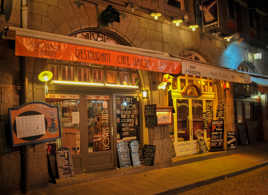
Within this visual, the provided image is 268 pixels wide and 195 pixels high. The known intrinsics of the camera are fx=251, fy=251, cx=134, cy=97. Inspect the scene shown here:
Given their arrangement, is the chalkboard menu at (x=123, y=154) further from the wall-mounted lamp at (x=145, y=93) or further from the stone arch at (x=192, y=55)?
the stone arch at (x=192, y=55)

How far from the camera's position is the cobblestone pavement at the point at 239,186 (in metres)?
6.12

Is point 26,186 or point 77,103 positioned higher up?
point 77,103

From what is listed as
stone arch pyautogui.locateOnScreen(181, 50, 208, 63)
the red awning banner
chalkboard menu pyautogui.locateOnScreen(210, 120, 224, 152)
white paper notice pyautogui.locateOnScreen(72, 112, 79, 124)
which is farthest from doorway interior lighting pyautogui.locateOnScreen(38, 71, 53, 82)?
chalkboard menu pyautogui.locateOnScreen(210, 120, 224, 152)

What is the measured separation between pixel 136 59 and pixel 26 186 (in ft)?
14.3

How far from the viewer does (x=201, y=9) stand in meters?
11.8

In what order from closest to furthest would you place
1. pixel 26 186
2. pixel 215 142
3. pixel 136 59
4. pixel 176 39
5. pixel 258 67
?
pixel 26 186 → pixel 136 59 → pixel 176 39 → pixel 215 142 → pixel 258 67

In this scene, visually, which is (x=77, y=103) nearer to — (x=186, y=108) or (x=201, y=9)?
(x=186, y=108)

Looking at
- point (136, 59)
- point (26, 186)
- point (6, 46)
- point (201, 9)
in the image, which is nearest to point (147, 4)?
point (136, 59)

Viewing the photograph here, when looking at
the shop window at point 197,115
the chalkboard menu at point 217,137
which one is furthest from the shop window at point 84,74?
the chalkboard menu at point 217,137

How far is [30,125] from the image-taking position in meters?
5.99

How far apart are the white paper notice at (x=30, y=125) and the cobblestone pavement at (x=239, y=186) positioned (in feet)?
12.9

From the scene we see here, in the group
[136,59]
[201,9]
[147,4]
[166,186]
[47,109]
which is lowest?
[166,186]

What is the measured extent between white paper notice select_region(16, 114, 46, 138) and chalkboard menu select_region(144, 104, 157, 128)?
365 cm

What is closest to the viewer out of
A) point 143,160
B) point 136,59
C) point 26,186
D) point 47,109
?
point 26,186
